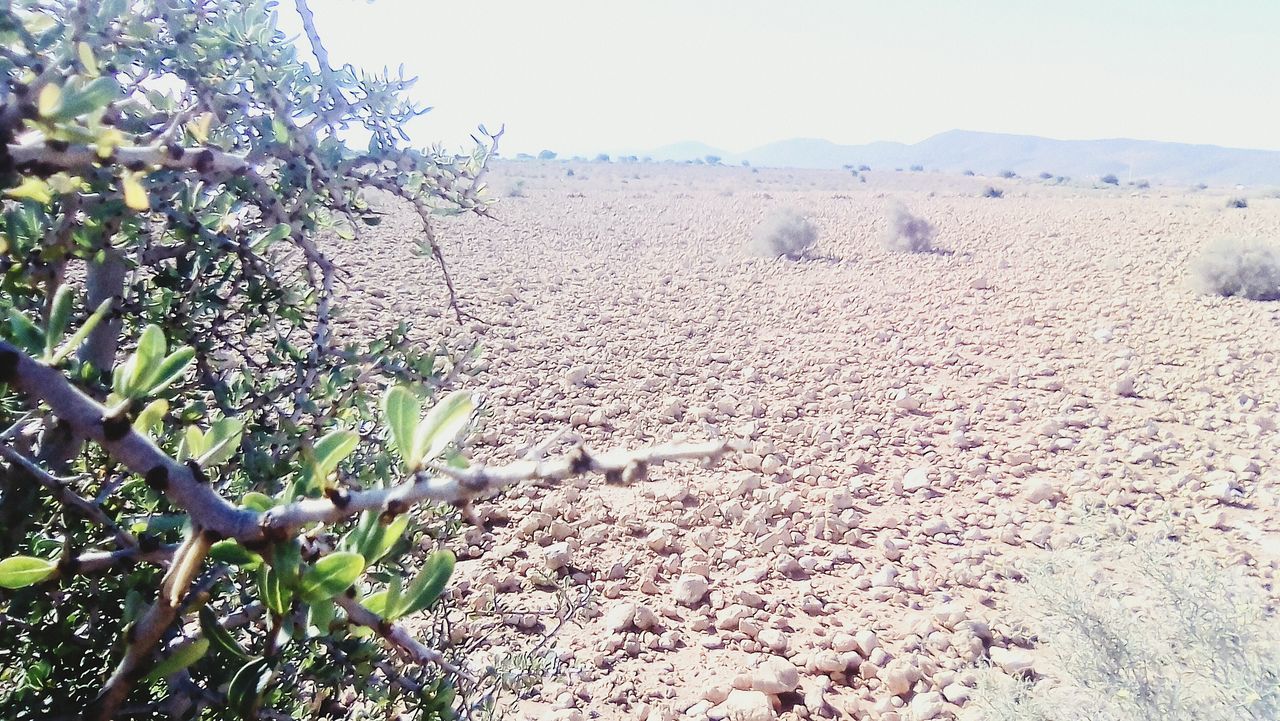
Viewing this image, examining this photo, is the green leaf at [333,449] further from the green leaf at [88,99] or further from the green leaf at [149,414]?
the green leaf at [88,99]

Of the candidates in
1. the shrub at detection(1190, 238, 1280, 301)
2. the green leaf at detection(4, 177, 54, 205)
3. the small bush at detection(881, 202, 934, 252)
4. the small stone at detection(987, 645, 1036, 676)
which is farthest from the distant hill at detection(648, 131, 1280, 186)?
the green leaf at detection(4, 177, 54, 205)

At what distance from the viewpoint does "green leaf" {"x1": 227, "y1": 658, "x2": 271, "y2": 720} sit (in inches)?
31.5

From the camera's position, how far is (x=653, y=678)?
8.43 feet

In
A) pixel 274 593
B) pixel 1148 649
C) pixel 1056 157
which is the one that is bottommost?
pixel 1056 157

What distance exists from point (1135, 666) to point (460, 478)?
2425mm

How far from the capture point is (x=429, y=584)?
0.65m

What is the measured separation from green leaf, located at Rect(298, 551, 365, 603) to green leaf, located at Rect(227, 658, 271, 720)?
0.94 feet

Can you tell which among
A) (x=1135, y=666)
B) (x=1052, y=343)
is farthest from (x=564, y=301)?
(x=1135, y=666)

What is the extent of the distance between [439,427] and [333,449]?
139mm

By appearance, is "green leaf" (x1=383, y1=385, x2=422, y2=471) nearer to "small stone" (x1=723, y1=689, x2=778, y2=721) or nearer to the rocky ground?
the rocky ground

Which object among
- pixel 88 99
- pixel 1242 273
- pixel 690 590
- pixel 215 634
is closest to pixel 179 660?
pixel 215 634

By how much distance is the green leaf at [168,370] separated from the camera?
0.63m

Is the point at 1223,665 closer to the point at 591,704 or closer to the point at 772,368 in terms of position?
the point at 591,704

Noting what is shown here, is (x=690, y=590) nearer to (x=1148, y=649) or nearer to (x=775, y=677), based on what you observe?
(x=775, y=677)
